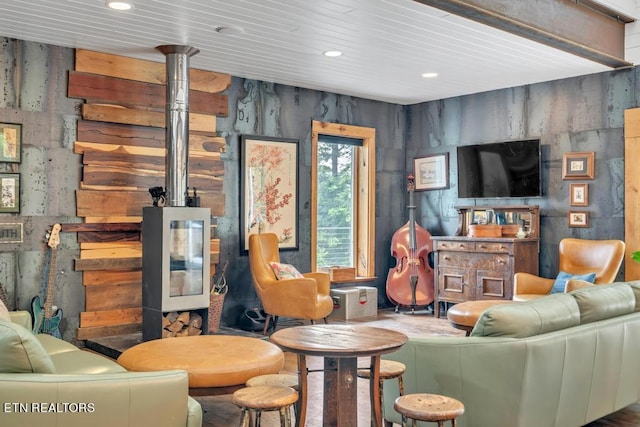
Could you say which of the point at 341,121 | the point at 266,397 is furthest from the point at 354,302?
the point at 266,397

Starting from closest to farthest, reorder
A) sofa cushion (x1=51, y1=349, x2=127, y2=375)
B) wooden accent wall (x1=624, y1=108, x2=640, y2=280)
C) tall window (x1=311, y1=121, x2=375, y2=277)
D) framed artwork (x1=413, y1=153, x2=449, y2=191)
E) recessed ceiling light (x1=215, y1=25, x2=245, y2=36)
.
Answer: sofa cushion (x1=51, y1=349, x2=127, y2=375) < recessed ceiling light (x1=215, y1=25, x2=245, y2=36) < wooden accent wall (x1=624, y1=108, x2=640, y2=280) < tall window (x1=311, y1=121, x2=375, y2=277) < framed artwork (x1=413, y1=153, x2=449, y2=191)

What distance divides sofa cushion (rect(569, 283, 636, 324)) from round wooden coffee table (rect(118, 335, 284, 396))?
159 centimetres

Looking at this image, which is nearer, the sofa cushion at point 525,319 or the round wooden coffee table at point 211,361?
the sofa cushion at point 525,319

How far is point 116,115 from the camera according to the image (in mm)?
5871

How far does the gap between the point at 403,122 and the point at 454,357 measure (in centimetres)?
578

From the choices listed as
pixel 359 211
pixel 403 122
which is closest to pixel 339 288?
pixel 359 211

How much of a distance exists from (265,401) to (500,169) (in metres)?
5.37

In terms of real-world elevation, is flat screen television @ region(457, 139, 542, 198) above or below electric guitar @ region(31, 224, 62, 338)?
above

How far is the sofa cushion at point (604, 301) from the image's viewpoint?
3.36m

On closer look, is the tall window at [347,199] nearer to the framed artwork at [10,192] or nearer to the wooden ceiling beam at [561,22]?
the wooden ceiling beam at [561,22]

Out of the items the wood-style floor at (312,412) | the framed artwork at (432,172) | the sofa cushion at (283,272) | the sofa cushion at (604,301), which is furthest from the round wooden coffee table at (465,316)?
the framed artwork at (432,172)

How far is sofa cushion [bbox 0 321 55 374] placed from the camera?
241 cm

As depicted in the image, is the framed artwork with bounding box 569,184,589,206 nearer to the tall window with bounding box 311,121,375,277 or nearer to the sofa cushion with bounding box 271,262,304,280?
the tall window with bounding box 311,121,375,277

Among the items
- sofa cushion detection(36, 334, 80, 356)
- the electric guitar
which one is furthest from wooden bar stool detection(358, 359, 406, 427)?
the electric guitar
